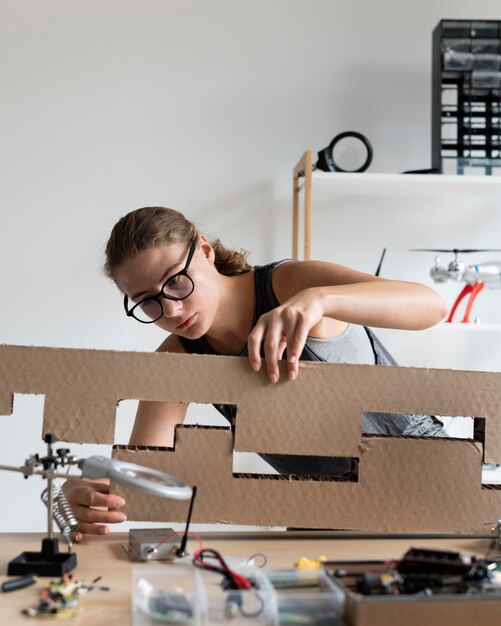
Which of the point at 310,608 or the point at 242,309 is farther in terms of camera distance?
the point at 242,309

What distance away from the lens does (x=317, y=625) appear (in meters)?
0.71

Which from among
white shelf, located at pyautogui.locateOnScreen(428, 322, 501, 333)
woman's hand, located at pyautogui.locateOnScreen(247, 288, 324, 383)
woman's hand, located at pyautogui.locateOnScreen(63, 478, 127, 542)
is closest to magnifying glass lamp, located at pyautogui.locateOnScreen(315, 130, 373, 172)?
white shelf, located at pyautogui.locateOnScreen(428, 322, 501, 333)

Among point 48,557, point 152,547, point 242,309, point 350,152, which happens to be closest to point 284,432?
point 152,547

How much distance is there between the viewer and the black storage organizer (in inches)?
101

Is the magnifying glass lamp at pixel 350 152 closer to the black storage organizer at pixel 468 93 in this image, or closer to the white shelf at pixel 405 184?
the white shelf at pixel 405 184

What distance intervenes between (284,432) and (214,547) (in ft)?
0.57

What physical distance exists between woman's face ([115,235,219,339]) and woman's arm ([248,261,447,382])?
0.13 meters

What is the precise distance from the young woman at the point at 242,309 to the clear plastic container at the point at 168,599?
0.32 m

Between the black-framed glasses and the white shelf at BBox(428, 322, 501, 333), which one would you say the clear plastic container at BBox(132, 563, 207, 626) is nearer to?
the black-framed glasses

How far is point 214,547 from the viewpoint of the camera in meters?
1.02

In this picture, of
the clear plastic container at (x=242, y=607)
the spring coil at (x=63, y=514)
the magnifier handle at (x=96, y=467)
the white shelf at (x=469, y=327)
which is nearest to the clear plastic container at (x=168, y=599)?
the clear plastic container at (x=242, y=607)

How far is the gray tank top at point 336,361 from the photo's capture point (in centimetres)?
121

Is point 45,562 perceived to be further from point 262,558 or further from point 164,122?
point 164,122

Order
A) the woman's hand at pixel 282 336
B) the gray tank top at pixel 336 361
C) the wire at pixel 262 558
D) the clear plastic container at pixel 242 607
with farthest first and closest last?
the gray tank top at pixel 336 361 → the woman's hand at pixel 282 336 → the wire at pixel 262 558 → the clear plastic container at pixel 242 607
